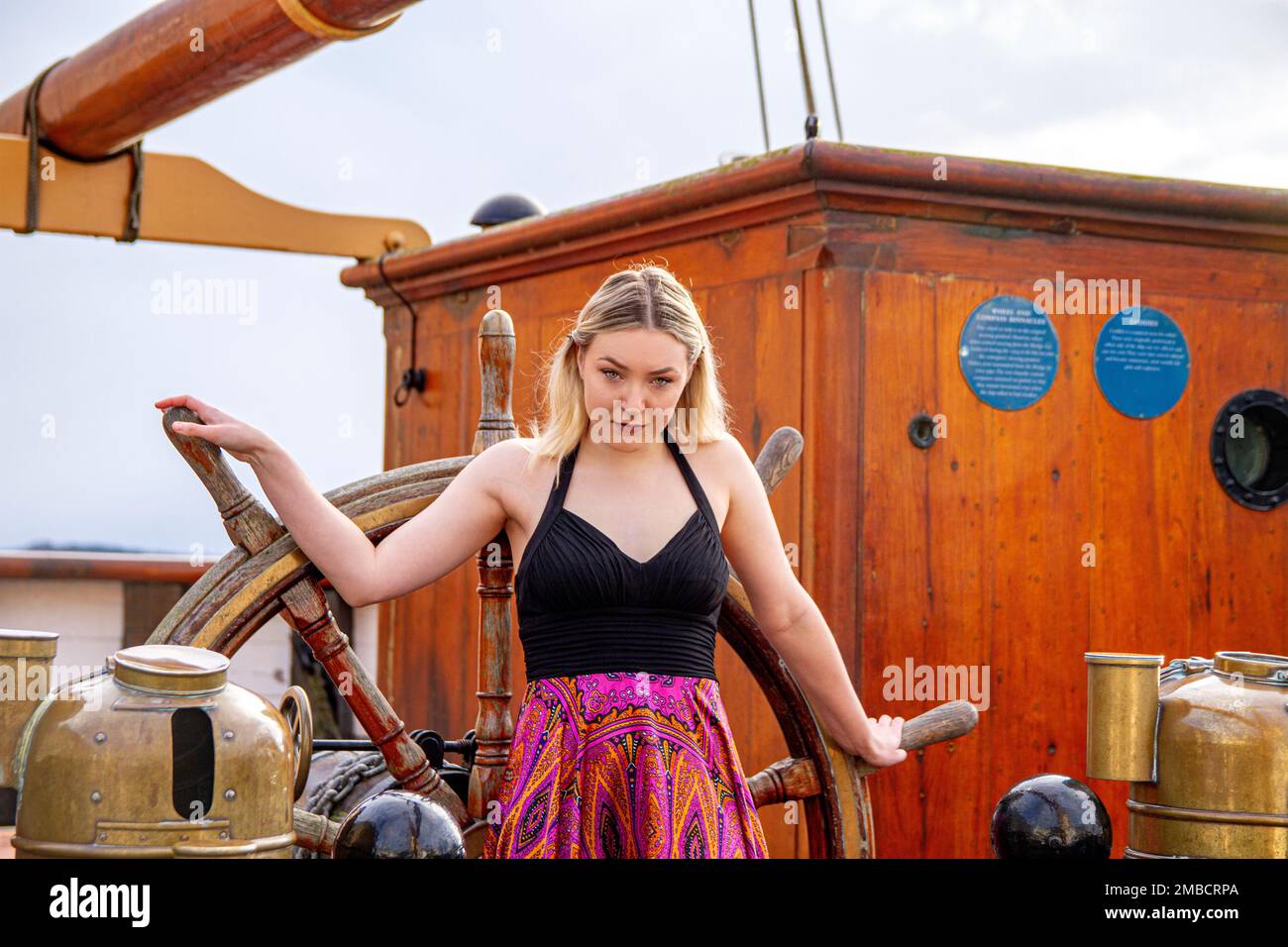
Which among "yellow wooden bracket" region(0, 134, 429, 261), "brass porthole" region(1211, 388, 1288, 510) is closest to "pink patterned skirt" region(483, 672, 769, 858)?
"brass porthole" region(1211, 388, 1288, 510)

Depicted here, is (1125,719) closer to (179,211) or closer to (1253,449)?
(1253,449)

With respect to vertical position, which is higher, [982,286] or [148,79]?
[148,79]

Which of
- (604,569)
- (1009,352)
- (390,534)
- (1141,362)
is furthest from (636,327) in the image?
(1141,362)

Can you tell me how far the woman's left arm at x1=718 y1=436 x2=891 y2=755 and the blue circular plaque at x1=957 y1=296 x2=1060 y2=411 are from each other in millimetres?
1396

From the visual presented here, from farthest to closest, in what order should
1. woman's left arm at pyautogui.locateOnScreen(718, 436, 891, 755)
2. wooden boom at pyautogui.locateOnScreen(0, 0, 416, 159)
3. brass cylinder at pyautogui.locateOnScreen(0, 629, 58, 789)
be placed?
wooden boom at pyautogui.locateOnScreen(0, 0, 416, 159), woman's left arm at pyautogui.locateOnScreen(718, 436, 891, 755), brass cylinder at pyautogui.locateOnScreen(0, 629, 58, 789)

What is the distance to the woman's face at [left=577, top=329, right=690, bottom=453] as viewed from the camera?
1.86 m

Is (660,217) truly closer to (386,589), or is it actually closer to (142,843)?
(386,589)

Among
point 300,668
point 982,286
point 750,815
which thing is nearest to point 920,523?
point 982,286

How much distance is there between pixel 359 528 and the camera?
1.98 m

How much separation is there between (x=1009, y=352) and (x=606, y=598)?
5.88 ft

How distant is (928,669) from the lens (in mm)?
3242

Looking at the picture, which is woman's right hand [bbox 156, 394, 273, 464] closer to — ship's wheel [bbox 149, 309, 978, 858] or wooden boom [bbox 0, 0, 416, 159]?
ship's wheel [bbox 149, 309, 978, 858]

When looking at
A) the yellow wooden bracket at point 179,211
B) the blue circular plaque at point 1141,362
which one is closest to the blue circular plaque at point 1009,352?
the blue circular plaque at point 1141,362
